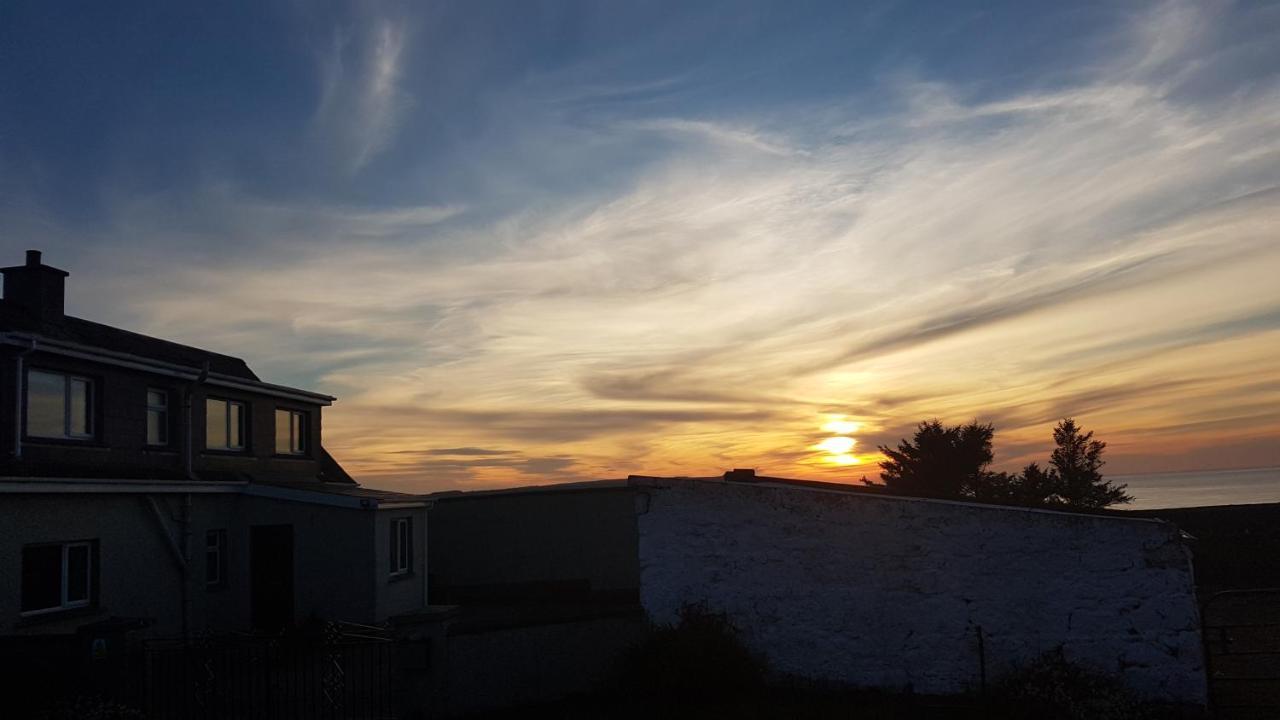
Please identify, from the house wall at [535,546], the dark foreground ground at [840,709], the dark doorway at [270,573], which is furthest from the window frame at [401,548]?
the dark foreground ground at [840,709]

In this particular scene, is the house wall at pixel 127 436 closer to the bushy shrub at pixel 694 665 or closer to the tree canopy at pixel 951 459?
the bushy shrub at pixel 694 665

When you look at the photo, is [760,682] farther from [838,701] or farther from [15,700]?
[15,700]

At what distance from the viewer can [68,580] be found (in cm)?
1708

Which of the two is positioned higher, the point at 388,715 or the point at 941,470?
the point at 941,470

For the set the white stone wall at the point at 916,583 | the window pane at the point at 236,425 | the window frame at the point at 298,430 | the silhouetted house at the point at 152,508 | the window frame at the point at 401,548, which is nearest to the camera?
the white stone wall at the point at 916,583

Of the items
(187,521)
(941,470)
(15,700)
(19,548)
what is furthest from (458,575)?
(941,470)

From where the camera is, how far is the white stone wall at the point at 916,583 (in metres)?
15.0

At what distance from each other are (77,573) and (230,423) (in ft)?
23.1

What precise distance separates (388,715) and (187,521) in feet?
23.3

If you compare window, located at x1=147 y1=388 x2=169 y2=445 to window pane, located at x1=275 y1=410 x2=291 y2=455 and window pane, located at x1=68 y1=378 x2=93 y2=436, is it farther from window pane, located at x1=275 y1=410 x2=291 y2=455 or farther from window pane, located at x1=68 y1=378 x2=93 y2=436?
window pane, located at x1=275 y1=410 x2=291 y2=455

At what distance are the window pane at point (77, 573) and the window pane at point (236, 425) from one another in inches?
255

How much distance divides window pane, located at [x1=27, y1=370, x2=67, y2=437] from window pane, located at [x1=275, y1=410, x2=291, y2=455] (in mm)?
7757

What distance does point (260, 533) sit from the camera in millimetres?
21281

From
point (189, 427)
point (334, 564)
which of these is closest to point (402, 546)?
point (334, 564)
